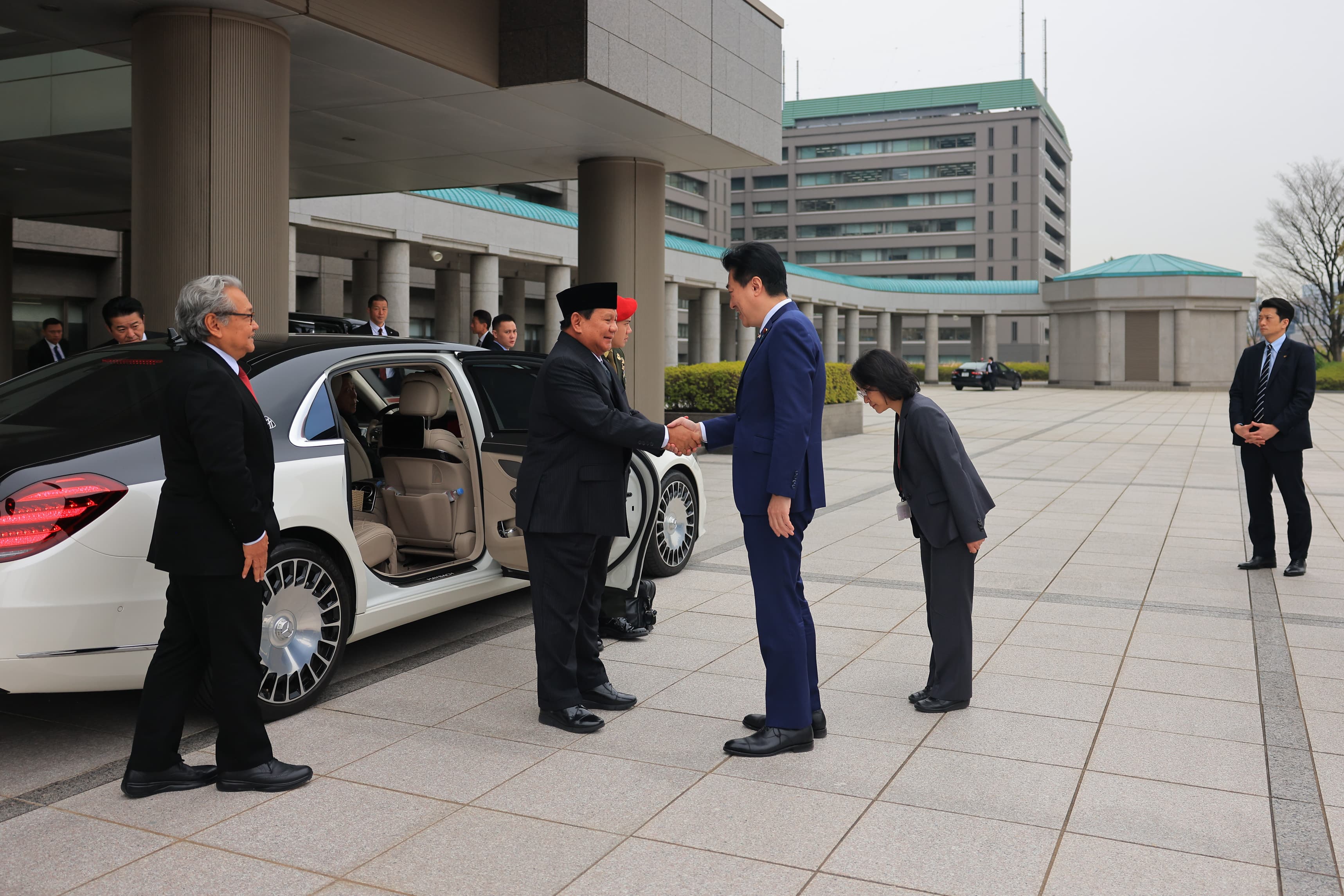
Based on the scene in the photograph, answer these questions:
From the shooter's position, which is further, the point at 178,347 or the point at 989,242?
the point at 989,242

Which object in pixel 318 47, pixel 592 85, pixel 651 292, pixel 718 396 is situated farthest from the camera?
pixel 718 396

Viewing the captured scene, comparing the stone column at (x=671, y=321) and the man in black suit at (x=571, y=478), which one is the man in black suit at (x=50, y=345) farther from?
the stone column at (x=671, y=321)

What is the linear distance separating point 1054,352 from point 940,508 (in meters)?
58.4

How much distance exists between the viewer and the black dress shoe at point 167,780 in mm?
3867

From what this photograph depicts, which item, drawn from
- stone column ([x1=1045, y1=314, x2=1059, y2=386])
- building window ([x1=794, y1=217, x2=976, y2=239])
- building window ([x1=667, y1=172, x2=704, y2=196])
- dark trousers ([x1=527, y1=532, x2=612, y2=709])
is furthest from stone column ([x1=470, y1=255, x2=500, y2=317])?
building window ([x1=794, y1=217, x2=976, y2=239])

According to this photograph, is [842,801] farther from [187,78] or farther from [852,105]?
[852,105]

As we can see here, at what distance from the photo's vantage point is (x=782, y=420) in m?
4.18

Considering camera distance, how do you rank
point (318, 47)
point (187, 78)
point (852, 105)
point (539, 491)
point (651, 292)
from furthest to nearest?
1. point (852, 105)
2. point (651, 292)
3. point (318, 47)
4. point (187, 78)
5. point (539, 491)

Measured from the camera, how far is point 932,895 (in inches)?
124

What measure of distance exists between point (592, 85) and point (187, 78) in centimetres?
372

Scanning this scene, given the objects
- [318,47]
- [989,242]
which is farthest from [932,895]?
[989,242]

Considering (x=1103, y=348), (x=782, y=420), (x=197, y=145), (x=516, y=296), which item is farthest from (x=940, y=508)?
(x=1103, y=348)

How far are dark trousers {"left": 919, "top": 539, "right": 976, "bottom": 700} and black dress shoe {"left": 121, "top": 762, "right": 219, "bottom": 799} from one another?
3.06 meters

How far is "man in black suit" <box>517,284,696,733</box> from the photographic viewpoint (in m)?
4.61
